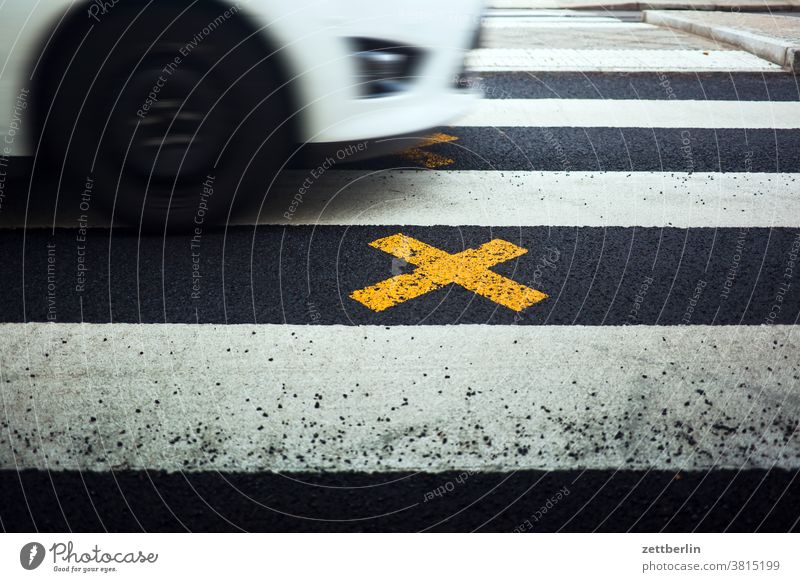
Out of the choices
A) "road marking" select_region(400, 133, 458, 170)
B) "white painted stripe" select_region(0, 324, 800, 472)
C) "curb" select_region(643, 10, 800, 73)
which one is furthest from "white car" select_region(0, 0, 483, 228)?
"curb" select_region(643, 10, 800, 73)

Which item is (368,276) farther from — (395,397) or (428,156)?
(428,156)

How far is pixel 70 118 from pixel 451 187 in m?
1.78

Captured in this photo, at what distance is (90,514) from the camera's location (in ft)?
5.89

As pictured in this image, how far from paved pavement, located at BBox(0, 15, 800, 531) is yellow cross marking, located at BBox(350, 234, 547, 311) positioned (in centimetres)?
1

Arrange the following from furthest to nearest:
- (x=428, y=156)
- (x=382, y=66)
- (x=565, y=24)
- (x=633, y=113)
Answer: (x=565, y=24), (x=633, y=113), (x=428, y=156), (x=382, y=66)

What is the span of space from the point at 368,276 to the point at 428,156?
66.0 inches

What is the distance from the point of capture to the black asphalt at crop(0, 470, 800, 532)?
179cm

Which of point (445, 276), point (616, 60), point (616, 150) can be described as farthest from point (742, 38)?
point (445, 276)

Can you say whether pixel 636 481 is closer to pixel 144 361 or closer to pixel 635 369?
pixel 635 369

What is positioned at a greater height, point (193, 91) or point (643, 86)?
point (643, 86)

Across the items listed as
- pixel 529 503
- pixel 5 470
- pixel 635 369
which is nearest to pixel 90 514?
pixel 5 470

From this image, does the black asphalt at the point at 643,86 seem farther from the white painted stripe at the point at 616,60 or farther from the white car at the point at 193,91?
the white car at the point at 193,91

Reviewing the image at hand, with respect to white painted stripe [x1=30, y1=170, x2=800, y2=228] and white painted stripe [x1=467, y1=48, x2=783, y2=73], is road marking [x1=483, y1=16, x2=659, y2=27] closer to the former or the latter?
white painted stripe [x1=467, y1=48, x2=783, y2=73]

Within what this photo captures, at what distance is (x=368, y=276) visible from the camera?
3.02 meters
